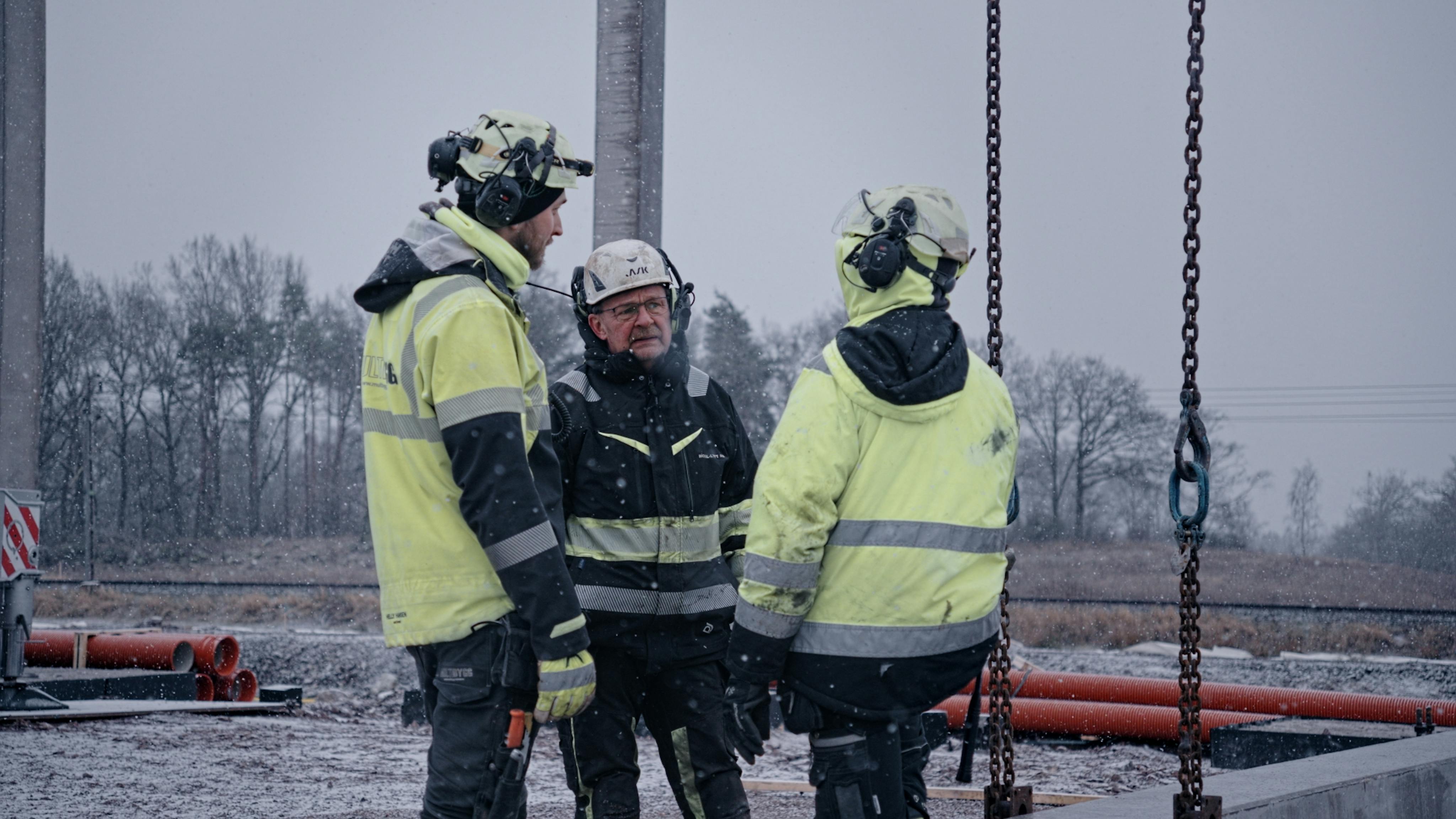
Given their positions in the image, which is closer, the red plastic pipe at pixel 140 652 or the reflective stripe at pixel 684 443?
the reflective stripe at pixel 684 443

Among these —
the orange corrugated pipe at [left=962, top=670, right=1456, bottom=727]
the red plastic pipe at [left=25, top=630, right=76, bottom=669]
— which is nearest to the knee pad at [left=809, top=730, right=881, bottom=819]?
the orange corrugated pipe at [left=962, top=670, right=1456, bottom=727]

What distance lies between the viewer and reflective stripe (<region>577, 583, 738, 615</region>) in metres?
4.20

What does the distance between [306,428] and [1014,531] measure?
91.1ft

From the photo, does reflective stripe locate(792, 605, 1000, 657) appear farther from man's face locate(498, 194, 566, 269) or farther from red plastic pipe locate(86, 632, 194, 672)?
red plastic pipe locate(86, 632, 194, 672)

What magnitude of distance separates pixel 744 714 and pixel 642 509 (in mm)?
936

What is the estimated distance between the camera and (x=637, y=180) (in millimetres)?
8016

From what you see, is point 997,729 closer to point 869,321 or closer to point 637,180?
point 869,321

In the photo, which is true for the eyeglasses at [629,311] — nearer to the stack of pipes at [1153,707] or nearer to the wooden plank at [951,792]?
the wooden plank at [951,792]

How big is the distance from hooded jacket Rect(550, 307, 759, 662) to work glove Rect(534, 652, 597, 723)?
3.03ft

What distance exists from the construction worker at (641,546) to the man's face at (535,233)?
2.22 feet

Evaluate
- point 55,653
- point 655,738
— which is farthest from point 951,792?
point 55,653

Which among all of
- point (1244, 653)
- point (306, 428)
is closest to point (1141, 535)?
point (1244, 653)

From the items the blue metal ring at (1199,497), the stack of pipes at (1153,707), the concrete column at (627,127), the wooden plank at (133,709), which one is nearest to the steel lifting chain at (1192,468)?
the blue metal ring at (1199,497)

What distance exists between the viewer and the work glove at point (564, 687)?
10.5 ft
